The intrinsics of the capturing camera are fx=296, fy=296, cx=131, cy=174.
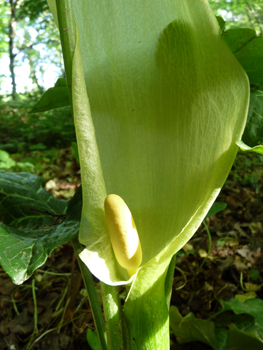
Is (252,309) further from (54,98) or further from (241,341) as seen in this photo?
(54,98)

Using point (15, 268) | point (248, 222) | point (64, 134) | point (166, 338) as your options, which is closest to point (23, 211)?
point (15, 268)

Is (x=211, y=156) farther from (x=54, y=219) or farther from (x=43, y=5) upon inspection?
(x=43, y=5)

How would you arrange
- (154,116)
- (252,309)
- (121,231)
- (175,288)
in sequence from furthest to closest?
(175,288)
(252,309)
(154,116)
(121,231)

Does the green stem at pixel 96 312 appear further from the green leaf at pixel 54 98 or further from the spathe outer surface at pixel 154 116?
the green leaf at pixel 54 98

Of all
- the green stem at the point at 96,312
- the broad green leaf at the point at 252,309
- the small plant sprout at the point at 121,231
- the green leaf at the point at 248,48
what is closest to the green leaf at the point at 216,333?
the broad green leaf at the point at 252,309

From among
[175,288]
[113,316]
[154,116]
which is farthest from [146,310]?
[175,288]

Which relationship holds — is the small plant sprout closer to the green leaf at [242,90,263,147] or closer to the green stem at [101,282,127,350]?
the green stem at [101,282,127,350]
